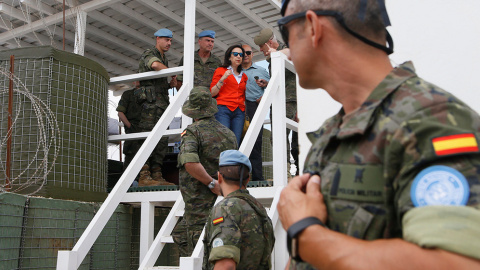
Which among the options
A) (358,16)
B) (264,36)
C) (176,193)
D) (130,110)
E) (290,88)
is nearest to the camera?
(358,16)

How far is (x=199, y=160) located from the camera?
4207 millimetres

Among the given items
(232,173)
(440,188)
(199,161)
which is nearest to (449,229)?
(440,188)

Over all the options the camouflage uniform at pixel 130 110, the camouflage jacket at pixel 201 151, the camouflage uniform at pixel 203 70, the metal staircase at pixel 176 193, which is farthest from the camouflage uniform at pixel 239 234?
the camouflage uniform at pixel 130 110

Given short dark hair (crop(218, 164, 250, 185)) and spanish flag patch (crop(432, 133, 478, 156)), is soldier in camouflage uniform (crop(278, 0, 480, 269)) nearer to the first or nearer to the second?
spanish flag patch (crop(432, 133, 478, 156))

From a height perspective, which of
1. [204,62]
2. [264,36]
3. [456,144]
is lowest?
[456,144]

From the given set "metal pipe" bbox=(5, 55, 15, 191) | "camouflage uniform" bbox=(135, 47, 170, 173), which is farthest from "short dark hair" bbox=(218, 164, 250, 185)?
"camouflage uniform" bbox=(135, 47, 170, 173)

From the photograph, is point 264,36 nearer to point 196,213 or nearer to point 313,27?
point 196,213

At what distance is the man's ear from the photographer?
47.8 inches

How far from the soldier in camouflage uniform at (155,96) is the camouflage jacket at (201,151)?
177cm

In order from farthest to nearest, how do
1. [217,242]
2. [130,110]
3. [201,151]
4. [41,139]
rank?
[130,110] → [41,139] → [201,151] → [217,242]

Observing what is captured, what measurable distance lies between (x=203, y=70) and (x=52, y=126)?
204 cm

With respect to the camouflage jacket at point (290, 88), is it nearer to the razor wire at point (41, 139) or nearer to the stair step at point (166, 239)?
the stair step at point (166, 239)

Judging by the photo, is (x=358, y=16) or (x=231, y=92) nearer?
(x=358, y=16)

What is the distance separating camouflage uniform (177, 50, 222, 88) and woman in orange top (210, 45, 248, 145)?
0.59 m
